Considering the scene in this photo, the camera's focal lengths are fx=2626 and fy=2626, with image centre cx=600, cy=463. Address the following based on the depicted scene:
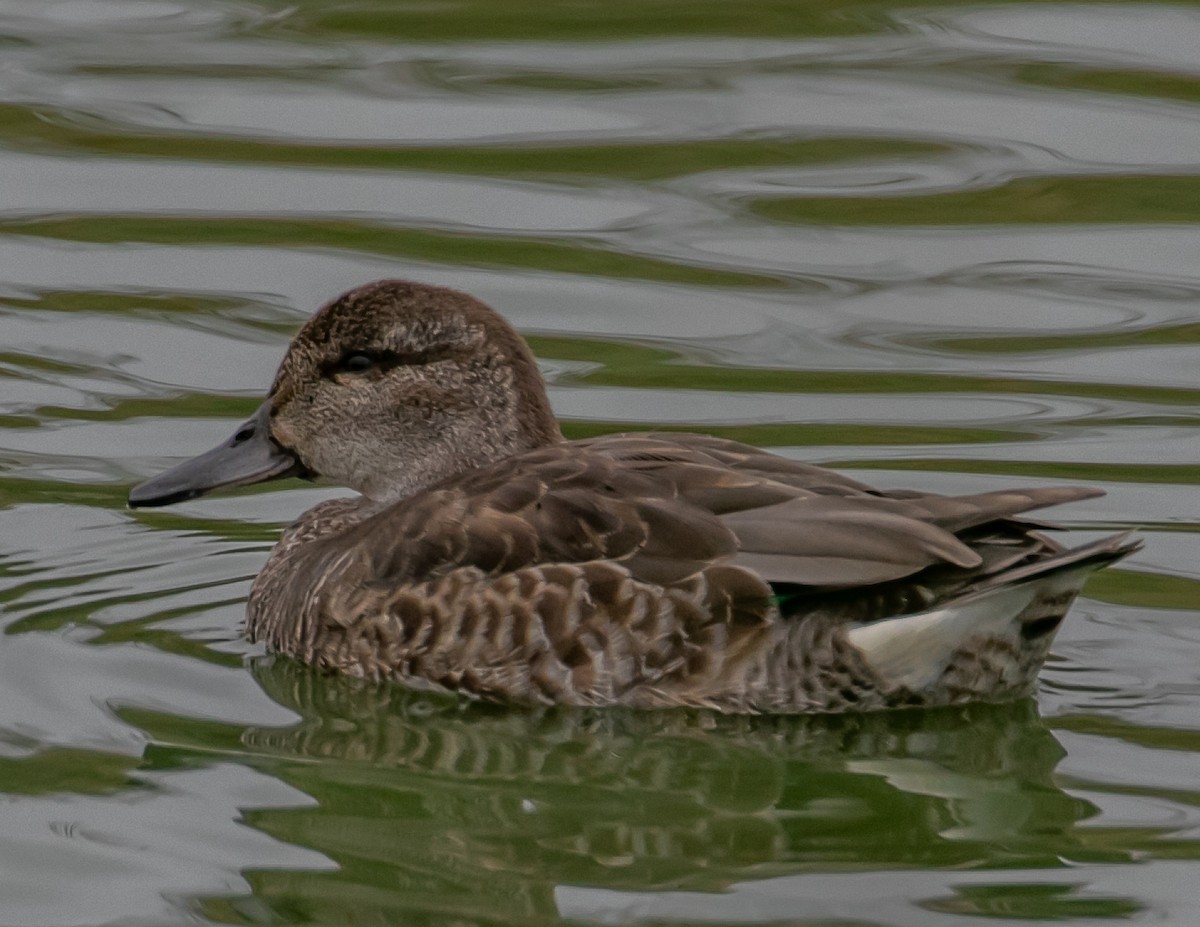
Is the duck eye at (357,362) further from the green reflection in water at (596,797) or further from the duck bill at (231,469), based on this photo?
the green reflection in water at (596,797)

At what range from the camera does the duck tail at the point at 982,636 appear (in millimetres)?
7543

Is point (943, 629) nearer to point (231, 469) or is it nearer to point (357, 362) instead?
point (357, 362)

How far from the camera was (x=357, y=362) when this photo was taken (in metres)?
8.93

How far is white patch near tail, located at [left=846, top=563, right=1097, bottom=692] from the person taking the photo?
7590 mm

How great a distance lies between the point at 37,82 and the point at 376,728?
24.6 feet

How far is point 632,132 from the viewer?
13.8m

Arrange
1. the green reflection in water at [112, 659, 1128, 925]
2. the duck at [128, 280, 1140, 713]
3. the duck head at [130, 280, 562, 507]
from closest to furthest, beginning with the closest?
the green reflection in water at [112, 659, 1128, 925], the duck at [128, 280, 1140, 713], the duck head at [130, 280, 562, 507]

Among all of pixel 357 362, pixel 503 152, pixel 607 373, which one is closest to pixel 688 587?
pixel 357 362

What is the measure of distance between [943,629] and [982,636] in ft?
0.56

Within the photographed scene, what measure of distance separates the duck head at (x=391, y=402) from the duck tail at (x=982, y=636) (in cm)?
170

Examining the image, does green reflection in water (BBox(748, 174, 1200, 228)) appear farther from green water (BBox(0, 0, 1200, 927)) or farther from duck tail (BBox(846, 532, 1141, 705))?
duck tail (BBox(846, 532, 1141, 705))

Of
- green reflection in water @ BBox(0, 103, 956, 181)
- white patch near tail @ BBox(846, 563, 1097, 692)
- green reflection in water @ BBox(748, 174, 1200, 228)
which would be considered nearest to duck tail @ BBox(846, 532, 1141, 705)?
white patch near tail @ BBox(846, 563, 1097, 692)

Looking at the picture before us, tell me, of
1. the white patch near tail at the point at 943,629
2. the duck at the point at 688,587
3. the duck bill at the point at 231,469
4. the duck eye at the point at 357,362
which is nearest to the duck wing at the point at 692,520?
the duck at the point at 688,587

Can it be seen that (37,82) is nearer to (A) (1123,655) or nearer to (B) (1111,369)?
(B) (1111,369)
